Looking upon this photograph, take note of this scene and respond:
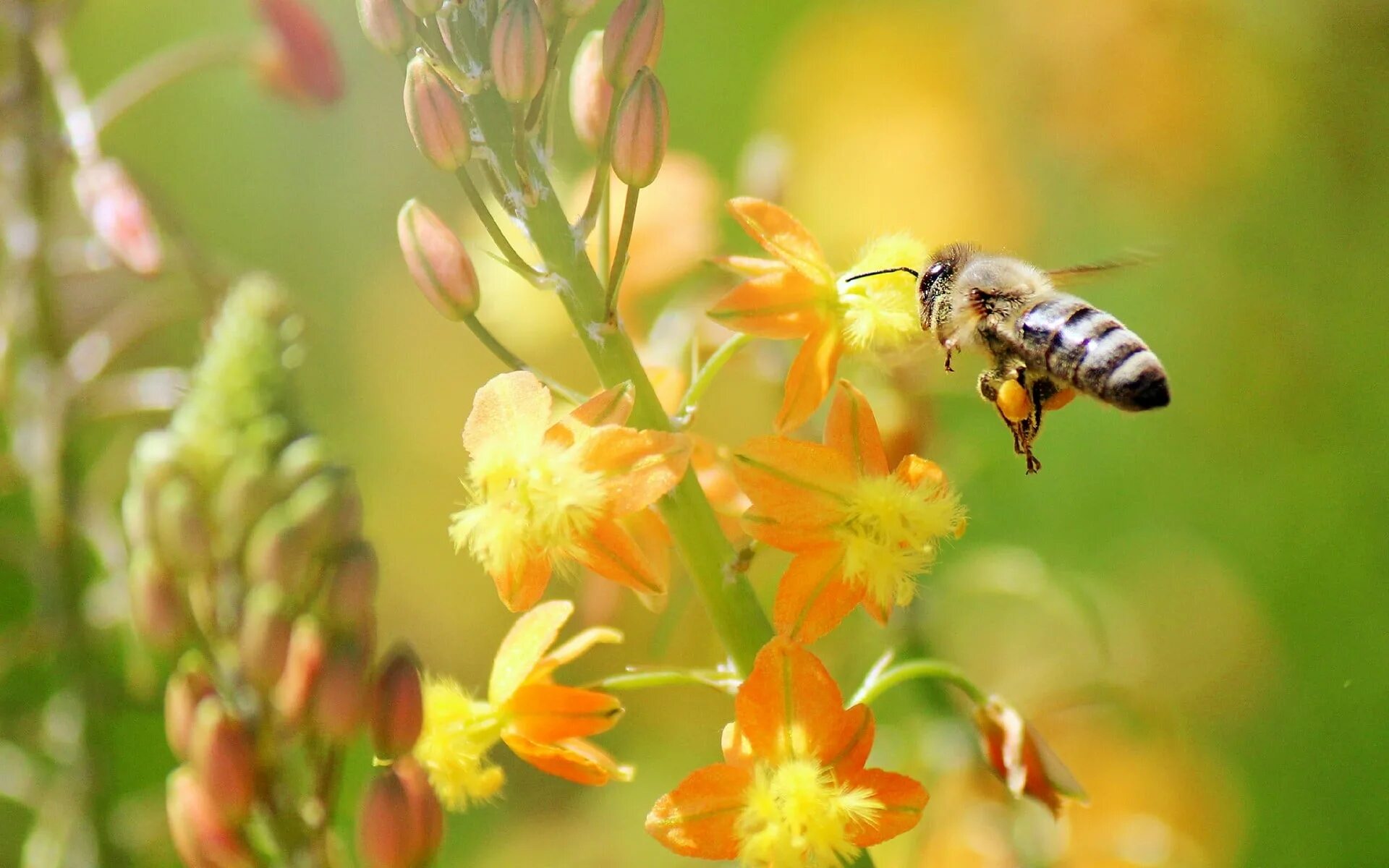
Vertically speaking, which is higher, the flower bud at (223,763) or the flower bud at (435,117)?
the flower bud at (435,117)

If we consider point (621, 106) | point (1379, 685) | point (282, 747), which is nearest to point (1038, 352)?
point (621, 106)

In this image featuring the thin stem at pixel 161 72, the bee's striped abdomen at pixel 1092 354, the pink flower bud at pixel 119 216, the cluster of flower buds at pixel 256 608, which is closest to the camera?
the cluster of flower buds at pixel 256 608

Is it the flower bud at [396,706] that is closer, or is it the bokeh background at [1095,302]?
the flower bud at [396,706]

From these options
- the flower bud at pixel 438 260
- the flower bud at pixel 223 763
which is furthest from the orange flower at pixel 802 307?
the flower bud at pixel 223 763

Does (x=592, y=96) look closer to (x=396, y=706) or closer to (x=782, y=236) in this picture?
(x=782, y=236)

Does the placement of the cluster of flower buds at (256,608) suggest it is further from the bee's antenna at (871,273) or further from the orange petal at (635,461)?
the bee's antenna at (871,273)

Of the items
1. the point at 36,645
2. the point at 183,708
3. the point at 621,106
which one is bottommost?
the point at 36,645

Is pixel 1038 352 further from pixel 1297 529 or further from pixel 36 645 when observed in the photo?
pixel 1297 529

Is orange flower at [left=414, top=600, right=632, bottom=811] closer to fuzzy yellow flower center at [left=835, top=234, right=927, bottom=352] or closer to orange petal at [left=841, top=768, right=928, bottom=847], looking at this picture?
orange petal at [left=841, top=768, right=928, bottom=847]
